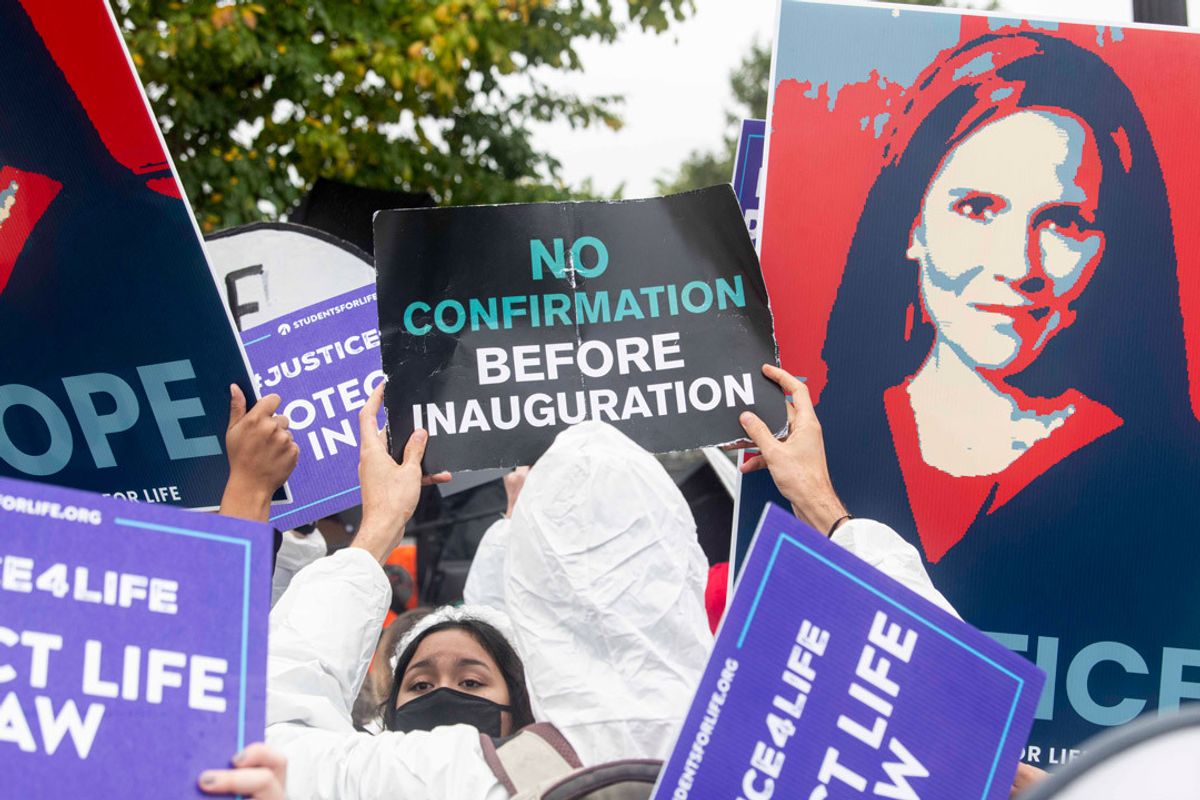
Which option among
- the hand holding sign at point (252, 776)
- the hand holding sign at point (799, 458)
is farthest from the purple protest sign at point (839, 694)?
the hand holding sign at point (799, 458)

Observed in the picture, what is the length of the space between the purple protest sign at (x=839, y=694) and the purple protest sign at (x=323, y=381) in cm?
152

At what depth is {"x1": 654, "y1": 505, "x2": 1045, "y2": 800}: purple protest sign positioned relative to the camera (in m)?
1.62

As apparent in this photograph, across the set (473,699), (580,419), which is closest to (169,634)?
(580,419)

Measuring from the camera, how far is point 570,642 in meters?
1.82

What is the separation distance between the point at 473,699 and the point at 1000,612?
1.15 metres

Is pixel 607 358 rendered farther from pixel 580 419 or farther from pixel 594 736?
pixel 594 736

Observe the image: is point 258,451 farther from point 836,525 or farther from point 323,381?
point 836,525

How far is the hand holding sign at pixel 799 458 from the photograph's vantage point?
7.51 feet

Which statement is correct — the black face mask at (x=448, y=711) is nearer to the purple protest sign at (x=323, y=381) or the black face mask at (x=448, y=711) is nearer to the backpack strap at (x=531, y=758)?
the purple protest sign at (x=323, y=381)

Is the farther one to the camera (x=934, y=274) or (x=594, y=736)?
(x=934, y=274)

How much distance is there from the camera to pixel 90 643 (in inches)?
58.1

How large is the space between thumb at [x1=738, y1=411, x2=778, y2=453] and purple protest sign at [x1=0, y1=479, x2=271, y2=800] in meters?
1.10

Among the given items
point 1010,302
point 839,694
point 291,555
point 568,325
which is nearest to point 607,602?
point 839,694

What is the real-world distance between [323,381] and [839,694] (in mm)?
1824
